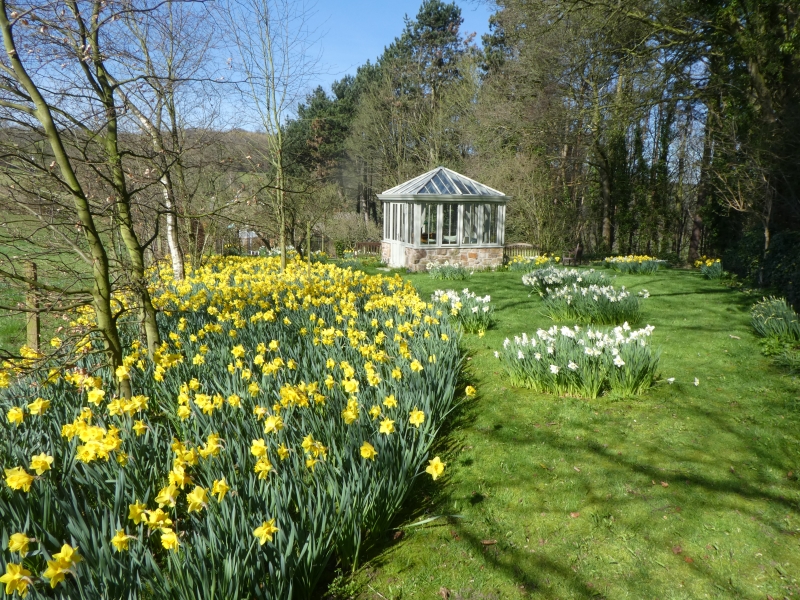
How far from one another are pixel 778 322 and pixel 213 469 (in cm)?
612

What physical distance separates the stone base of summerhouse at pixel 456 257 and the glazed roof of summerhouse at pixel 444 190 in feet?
4.97

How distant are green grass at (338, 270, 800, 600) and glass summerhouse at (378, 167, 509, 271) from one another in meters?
9.50

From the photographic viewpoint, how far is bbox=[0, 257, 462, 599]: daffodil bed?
183cm

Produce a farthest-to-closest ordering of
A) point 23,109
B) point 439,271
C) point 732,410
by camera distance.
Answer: point 439,271
point 732,410
point 23,109

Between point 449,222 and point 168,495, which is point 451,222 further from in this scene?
point 168,495

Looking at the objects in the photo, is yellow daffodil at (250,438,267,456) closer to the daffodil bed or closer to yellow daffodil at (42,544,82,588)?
the daffodil bed

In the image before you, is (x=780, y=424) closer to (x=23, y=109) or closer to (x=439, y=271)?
(x=23, y=109)

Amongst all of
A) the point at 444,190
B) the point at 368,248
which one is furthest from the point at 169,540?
the point at 368,248

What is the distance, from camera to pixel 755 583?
7.57 ft

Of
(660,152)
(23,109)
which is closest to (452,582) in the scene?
(23,109)

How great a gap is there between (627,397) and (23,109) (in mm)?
4990

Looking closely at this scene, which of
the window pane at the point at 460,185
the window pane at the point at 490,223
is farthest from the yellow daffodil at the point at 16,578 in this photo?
the window pane at the point at 490,223

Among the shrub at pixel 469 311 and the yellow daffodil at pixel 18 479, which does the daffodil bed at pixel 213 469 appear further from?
the shrub at pixel 469 311

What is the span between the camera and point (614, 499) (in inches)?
117
